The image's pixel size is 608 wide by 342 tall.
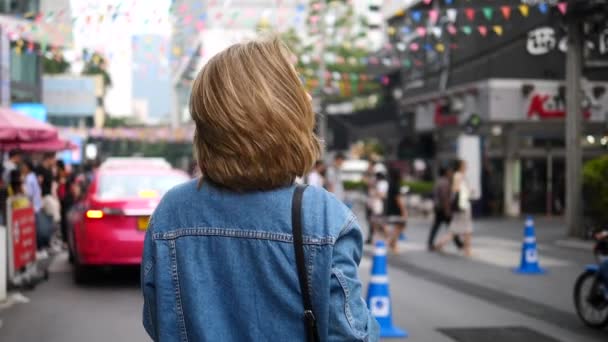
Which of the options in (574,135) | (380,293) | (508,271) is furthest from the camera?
(574,135)

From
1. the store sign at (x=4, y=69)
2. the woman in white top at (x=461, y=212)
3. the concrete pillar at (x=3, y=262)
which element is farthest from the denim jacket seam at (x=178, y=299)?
the store sign at (x=4, y=69)

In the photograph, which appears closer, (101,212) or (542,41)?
(101,212)

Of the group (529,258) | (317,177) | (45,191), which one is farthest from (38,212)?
(529,258)

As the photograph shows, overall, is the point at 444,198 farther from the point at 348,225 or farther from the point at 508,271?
the point at 348,225

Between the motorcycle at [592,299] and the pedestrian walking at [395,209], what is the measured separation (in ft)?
25.8

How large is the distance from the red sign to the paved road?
1.45ft

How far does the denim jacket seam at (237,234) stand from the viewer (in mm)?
2084

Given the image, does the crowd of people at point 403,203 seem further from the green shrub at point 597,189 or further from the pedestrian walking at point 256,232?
the pedestrian walking at point 256,232

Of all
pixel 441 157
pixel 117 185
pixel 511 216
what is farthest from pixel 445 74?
pixel 117 185

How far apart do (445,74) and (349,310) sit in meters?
32.3

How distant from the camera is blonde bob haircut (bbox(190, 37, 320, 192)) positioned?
2.14 metres

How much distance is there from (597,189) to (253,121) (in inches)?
693

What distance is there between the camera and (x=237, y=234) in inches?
84.5

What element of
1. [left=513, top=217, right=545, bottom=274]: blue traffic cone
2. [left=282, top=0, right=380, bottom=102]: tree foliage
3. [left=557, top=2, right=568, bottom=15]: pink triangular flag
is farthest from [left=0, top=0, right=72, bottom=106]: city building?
[left=513, top=217, right=545, bottom=274]: blue traffic cone
